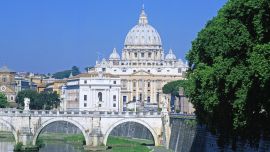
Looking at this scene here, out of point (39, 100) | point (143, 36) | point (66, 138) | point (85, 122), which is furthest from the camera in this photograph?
point (143, 36)

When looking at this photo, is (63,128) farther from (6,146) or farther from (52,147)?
(6,146)

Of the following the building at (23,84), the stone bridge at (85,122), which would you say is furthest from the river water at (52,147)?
the building at (23,84)

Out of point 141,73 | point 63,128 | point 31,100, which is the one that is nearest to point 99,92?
point 31,100

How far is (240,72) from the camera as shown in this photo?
3198cm

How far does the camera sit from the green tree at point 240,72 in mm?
30406

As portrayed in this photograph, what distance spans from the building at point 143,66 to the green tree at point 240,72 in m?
104

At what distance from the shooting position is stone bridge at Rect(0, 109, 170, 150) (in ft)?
222

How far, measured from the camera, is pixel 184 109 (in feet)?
289

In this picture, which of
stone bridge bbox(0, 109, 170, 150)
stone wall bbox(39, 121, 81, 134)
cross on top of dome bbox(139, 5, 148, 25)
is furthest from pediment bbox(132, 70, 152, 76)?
stone bridge bbox(0, 109, 170, 150)

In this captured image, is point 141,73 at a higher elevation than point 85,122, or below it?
higher

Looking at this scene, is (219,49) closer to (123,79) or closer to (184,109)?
(184,109)

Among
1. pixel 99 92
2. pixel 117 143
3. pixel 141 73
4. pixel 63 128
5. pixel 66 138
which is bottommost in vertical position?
pixel 117 143

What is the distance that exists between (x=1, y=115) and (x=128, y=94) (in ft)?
277

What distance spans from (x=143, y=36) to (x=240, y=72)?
5693 inches
